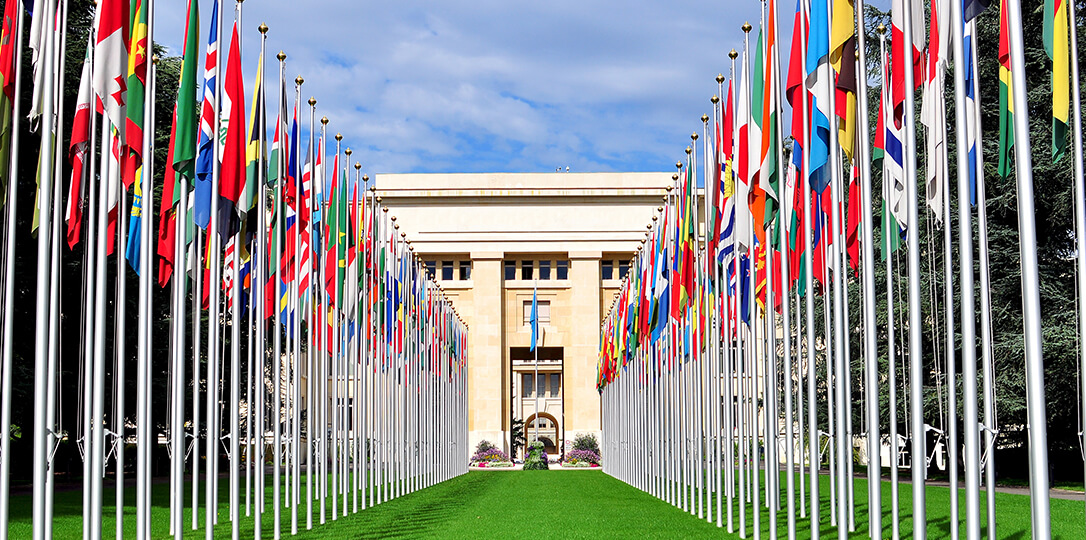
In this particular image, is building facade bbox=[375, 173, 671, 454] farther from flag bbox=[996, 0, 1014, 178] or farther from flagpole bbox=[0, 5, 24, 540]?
flag bbox=[996, 0, 1014, 178]

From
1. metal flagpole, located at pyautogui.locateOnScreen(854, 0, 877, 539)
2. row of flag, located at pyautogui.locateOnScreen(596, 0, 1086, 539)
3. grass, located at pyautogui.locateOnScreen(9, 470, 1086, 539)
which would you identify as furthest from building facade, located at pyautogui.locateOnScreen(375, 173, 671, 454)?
metal flagpole, located at pyautogui.locateOnScreen(854, 0, 877, 539)

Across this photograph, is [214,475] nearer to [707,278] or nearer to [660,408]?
[707,278]

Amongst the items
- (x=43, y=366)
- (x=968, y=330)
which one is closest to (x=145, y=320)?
(x=43, y=366)

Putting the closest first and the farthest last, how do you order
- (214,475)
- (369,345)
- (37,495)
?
(37,495) < (214,475) < (369,345)

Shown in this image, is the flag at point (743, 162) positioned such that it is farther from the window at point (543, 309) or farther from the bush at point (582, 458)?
the window at point (543, 309)

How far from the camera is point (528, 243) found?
90062mm

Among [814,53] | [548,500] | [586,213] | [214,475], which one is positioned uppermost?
[586,213]

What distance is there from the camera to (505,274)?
303 ft

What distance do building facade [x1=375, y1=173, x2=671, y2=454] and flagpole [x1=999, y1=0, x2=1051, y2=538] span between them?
260 feet

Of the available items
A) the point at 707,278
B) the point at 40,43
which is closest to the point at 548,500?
the point at 707,278

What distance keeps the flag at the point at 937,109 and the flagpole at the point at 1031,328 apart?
2110mm

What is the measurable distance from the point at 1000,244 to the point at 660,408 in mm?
10125

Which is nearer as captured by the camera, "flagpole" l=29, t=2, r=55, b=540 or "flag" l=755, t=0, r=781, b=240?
"flagpole" l=29, t=2, r=55, b=540

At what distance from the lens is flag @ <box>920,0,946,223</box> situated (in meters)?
11.6
